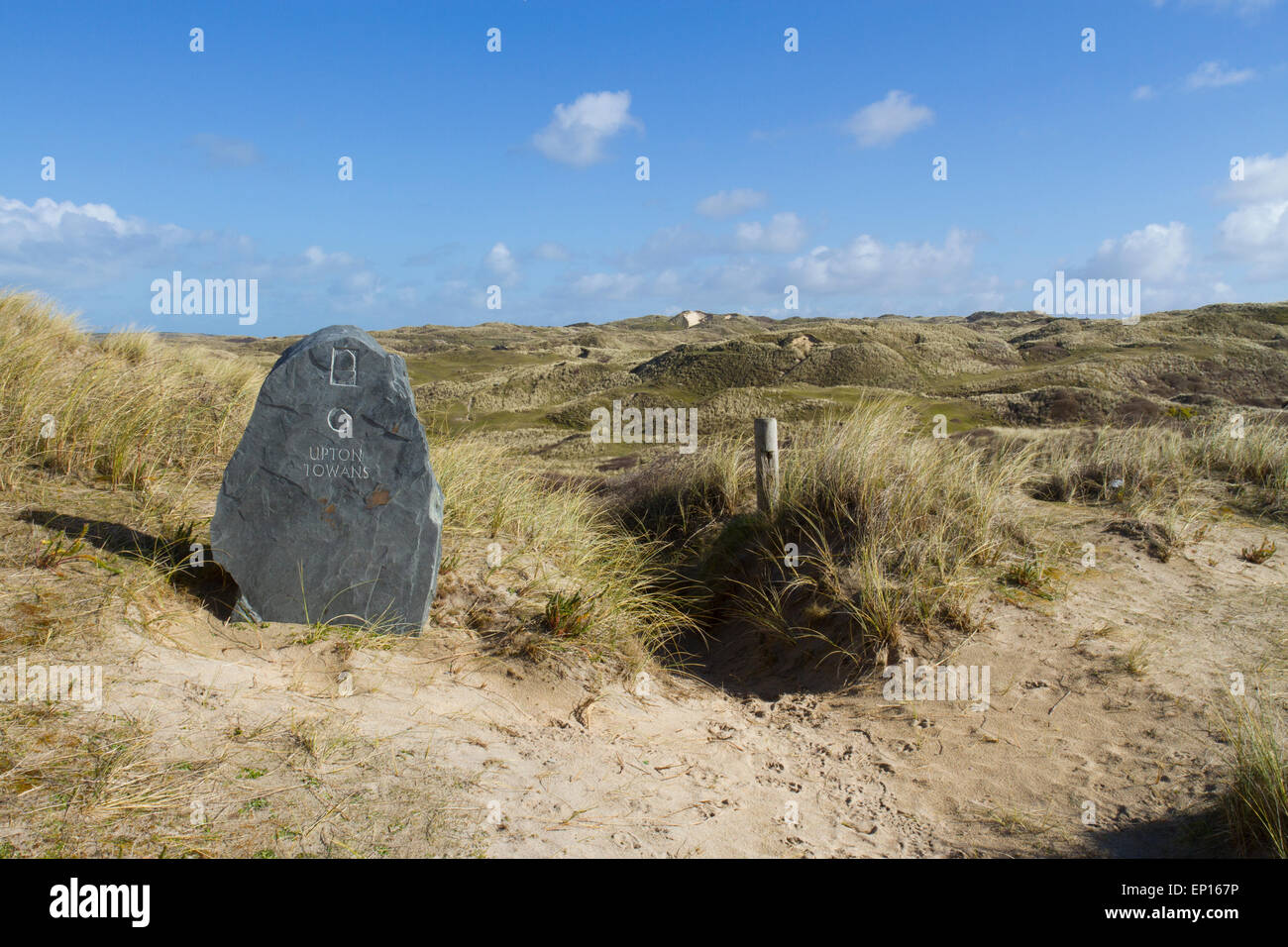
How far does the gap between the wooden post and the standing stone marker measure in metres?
3.56

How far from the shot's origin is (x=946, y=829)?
149 inches

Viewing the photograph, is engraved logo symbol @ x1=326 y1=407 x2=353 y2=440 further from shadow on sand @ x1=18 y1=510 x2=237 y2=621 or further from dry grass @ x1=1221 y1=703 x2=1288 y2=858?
dry grass @ x1=1221 y1=703 x2=1288 y2=858

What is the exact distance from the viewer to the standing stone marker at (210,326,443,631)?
4.62 metres

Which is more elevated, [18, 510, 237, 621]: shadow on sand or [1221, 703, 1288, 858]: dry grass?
[18, 510, 237, 621]: shadow on sand

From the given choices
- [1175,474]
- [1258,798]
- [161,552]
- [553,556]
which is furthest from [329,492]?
[1175,474]

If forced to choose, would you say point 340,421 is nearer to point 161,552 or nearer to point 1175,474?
point 161,552

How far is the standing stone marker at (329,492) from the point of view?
15.2ft

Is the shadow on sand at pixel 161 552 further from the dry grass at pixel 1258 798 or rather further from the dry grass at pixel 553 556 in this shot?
the dry grass at pixel 1258 798

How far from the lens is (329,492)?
4.71 metres

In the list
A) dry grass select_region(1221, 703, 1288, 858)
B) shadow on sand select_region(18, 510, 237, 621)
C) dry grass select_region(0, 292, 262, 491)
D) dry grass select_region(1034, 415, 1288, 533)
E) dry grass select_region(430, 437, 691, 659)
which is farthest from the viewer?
dry grass select_region(1034, 415, 1288, 533)

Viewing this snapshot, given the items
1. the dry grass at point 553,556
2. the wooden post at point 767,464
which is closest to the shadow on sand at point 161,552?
the dry grass at point 553,556

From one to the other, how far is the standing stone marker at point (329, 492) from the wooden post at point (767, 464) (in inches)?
140

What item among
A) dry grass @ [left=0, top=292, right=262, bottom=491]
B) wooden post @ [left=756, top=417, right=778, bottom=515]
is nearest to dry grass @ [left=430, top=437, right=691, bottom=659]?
wooden post @ [left=756, top=417, right=778, bottom=515]
